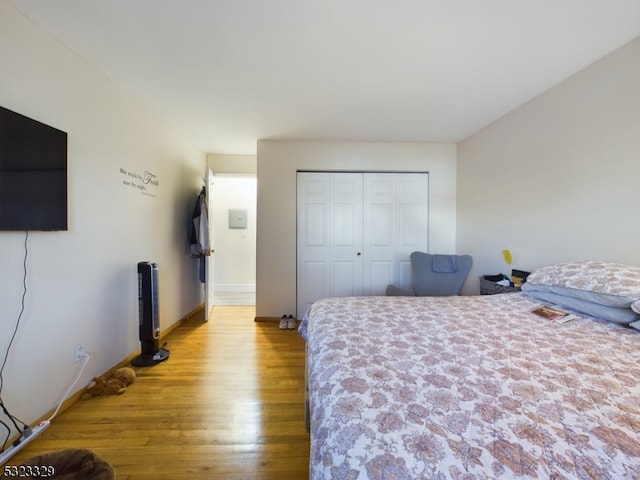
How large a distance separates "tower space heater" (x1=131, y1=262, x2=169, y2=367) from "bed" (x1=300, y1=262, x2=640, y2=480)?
1.62 metres

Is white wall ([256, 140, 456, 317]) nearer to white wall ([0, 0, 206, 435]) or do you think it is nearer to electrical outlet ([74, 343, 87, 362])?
white wall ([0, 0, 206, 435])

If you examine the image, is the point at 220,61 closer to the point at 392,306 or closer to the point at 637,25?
the point at 392,306

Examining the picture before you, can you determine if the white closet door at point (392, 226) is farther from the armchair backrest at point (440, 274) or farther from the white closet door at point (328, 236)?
the armchair backrest at point (440, 274)

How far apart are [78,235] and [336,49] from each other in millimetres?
2135

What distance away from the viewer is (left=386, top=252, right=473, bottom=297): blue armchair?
2.86 m

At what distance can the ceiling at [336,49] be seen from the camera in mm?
1365

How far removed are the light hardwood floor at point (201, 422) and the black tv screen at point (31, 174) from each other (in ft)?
4.04

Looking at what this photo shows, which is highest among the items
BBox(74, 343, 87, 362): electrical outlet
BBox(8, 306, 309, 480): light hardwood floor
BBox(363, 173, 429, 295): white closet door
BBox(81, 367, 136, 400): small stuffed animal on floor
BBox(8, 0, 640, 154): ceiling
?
BBox(8, 0, 640, 154): ceiling

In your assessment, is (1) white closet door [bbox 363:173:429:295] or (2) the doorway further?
(2) the doorway

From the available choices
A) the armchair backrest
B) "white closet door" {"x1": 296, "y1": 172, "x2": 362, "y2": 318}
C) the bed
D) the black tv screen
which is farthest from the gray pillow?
the black tv screen

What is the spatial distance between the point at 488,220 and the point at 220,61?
2.91 meters

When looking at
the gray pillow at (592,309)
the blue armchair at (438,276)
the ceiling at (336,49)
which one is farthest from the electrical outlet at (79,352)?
the gray pillow at (592,309)

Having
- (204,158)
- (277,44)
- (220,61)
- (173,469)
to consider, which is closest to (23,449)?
(173,469)

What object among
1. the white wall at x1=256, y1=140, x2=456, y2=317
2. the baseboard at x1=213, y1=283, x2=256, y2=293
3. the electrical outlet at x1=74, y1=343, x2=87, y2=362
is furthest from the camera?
the baseboard at x1=213, y1=283, x2=256, y2=293
